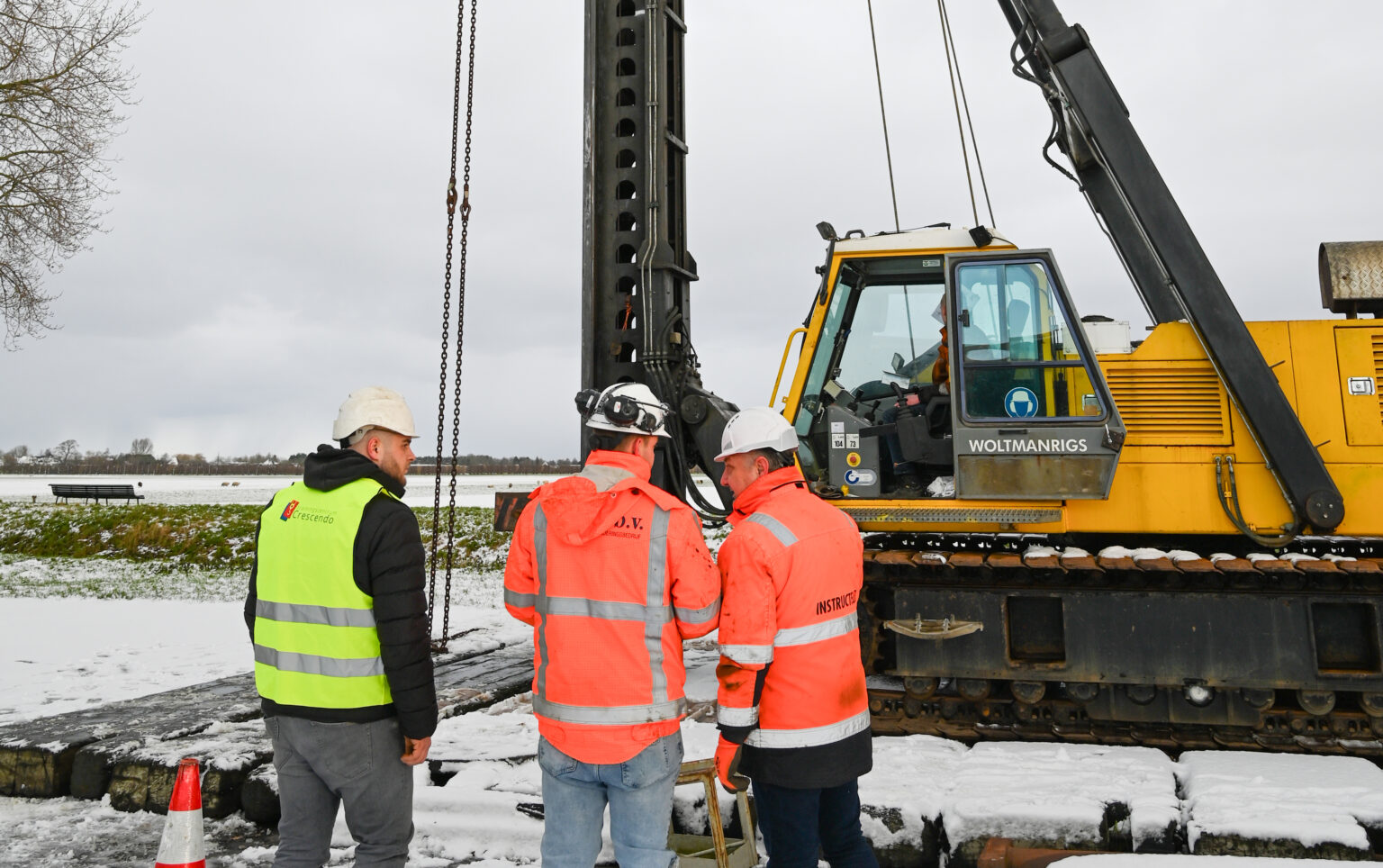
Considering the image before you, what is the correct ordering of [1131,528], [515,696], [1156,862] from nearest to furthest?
1. [1156,862]
2. [1131,528]
3. [515,696]

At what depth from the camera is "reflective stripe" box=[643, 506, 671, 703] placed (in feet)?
9.26

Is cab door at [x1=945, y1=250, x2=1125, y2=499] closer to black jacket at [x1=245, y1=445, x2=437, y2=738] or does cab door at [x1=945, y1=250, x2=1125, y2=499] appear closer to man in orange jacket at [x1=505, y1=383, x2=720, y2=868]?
man in orange jacket at [x1=505, y1=383, x2=720, y2=868]

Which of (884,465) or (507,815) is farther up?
(884,465)

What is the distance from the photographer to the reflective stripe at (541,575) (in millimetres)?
2902

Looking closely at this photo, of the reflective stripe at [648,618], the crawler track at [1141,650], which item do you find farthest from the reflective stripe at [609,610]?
the crawler track at [1141,650]

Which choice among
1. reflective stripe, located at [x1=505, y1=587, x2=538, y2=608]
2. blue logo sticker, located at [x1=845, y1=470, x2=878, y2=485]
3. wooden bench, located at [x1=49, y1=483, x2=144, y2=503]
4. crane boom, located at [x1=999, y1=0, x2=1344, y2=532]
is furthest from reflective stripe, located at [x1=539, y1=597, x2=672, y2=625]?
wooden bench, located at [x1=49, y1=483, x2=144, y2=503]

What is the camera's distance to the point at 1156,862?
12.1 ft

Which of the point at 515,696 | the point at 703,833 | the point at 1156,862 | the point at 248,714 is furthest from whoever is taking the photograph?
the point at 515,696

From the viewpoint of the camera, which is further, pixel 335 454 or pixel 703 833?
pixel 703 833

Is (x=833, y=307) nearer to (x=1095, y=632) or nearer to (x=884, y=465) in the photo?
(x=884, y=465)

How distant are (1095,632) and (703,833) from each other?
10.1 feet

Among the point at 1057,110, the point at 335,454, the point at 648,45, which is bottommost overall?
the point at 335,454

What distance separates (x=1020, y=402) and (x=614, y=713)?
4.10m

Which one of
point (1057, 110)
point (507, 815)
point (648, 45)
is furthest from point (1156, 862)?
point (648, 45)
